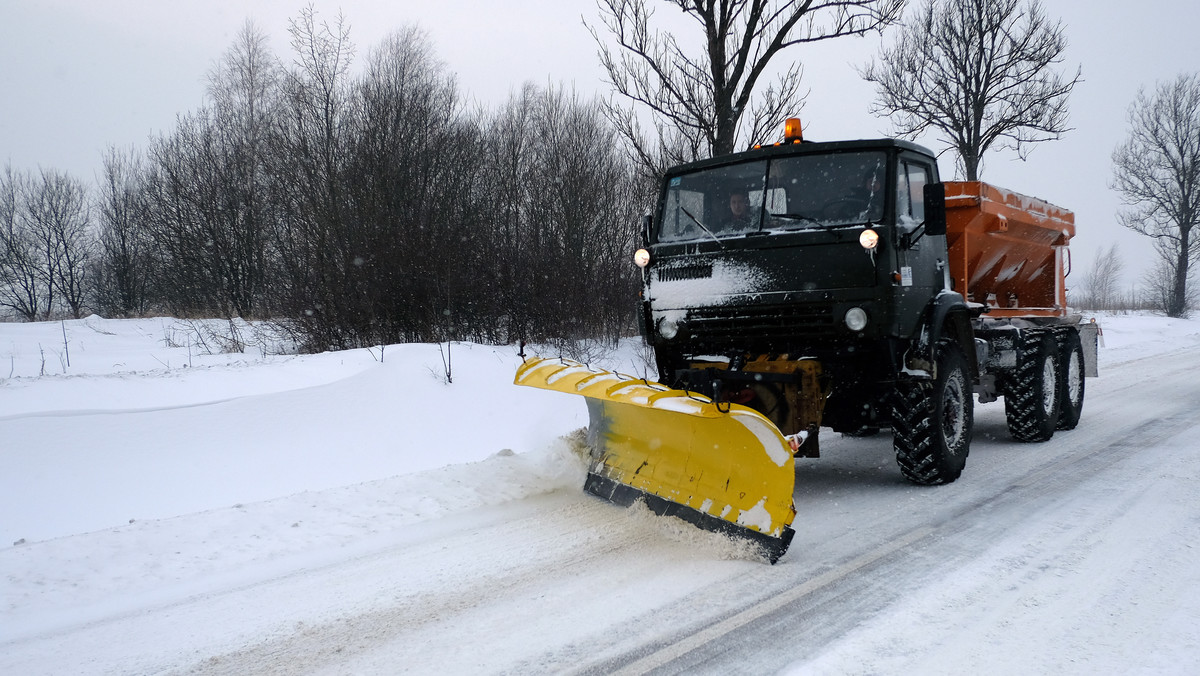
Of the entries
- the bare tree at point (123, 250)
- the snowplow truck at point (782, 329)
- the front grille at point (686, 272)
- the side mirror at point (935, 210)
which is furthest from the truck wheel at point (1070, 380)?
the bare tree at point (123, 250)

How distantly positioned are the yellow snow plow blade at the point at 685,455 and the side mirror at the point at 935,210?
81.5 inches

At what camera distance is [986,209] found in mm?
6859

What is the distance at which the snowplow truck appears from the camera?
4789 mm

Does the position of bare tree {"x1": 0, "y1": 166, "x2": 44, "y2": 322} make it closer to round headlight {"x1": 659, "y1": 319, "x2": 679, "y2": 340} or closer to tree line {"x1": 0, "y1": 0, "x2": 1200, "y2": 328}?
tree line {"x1": 0, "y1": 0, "x2": 1200, "y2": 328}

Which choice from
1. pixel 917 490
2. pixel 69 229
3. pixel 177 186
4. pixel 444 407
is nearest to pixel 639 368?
pixel 444 407


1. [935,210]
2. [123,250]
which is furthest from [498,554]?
[123,250]

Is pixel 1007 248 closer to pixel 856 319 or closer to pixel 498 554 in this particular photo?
pixel 856 319

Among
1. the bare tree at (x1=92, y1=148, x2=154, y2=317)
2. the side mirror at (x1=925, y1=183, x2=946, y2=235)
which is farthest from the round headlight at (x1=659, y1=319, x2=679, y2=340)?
the bare tree at (x1=92, y1=148, x2=154, y2=317)

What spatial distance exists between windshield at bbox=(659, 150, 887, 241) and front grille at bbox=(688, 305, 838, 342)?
22.4 inches

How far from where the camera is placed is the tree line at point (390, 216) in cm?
1312

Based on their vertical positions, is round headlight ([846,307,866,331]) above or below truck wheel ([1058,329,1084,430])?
above

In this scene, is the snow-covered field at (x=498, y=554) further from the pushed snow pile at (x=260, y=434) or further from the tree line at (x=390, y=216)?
the tree line at (x=390, y=216)

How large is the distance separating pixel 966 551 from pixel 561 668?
2.47 meters

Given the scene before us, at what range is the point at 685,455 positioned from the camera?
4.86m
